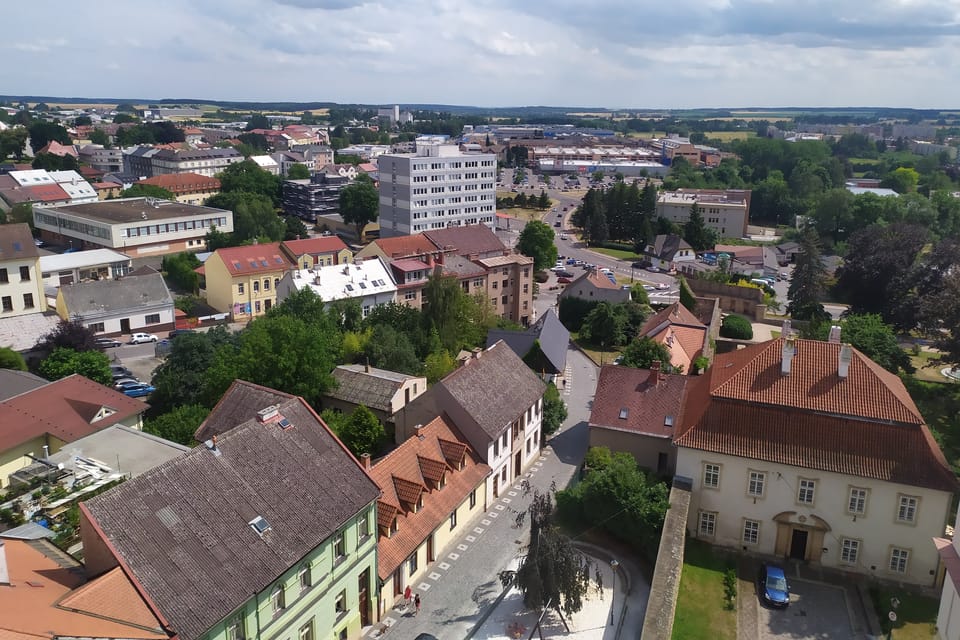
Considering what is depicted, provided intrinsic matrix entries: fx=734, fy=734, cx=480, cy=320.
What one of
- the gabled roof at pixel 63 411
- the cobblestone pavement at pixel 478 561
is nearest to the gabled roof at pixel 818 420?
the cobblestone pavement at pixel 478 561

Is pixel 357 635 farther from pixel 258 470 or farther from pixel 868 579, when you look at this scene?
pixel 868 579

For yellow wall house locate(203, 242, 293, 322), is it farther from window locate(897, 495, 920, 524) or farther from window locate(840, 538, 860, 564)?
window locate(897, 495, 920, 524)

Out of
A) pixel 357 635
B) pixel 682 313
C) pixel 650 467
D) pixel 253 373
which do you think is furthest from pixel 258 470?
pixel 682 313

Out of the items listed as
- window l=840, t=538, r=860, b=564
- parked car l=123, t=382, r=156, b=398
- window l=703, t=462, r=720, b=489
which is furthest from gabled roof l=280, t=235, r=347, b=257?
window l=840, t=538, r=860, b=564

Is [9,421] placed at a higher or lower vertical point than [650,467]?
higher

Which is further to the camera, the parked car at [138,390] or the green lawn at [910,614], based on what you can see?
the parked car at [138,390]

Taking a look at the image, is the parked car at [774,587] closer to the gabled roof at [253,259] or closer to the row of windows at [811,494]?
the row of windows at [811,494]

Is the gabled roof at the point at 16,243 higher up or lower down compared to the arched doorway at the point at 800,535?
higher up
